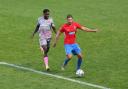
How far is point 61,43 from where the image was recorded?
26.8 metres

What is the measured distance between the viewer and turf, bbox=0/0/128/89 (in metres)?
18.4

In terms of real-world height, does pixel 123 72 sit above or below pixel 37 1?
below

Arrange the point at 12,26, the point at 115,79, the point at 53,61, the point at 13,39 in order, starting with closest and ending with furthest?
the point at 115,79 → the point at 53,61 → the point at 13,39 → the point at 12,26

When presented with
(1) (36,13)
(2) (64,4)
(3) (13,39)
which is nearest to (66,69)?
(3) (13,39)

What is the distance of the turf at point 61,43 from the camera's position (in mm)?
18406

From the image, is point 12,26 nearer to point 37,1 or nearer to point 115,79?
point 37,1

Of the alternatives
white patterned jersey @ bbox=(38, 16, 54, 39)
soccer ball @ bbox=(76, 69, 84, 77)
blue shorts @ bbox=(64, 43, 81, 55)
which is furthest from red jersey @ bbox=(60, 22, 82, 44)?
soccer ball @ bbox=(76, 69, 84, 77)

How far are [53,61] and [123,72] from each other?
12.2 feet

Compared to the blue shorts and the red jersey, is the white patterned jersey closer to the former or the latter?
the red jersey

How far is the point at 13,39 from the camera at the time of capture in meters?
27.8

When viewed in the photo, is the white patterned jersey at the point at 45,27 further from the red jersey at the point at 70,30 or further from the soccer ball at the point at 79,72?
the soccer ball at the point at 79,72

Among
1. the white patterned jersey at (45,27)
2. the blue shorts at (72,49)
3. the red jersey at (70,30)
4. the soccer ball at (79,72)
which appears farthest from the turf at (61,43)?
the white patterned jersey at (45,27)

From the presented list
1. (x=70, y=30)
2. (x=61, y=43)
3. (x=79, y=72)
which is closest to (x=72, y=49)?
(x=70, y=30)

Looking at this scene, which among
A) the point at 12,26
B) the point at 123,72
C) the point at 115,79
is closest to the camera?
the point at 115,79
